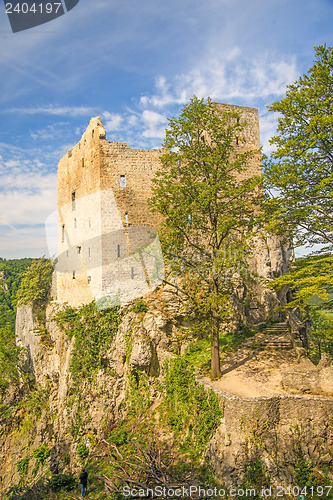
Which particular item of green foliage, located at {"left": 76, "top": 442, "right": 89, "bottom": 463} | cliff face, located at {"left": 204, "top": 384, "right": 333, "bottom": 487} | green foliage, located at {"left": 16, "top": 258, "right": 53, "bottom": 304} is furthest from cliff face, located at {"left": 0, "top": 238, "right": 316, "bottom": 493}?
green foliage, located at {"left": 16, "top": 258, "right": 53, "bottom": 304}

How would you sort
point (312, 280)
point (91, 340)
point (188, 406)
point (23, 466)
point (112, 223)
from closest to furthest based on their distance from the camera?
point (312, 280) → point (188, 406) → point (91, 340) → point (112, 223) → point (23, 466)

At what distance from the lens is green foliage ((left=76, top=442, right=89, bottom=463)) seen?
44.7 feet

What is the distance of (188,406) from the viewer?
11.5 m

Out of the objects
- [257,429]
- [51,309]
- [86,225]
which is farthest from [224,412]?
[51,309]

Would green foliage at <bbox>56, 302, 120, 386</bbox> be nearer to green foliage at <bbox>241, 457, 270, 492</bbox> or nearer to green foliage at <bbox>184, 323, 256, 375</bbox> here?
green foliage at <bbox>184, 323, 256, 375</bbox>

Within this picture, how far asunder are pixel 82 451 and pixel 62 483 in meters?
1.65

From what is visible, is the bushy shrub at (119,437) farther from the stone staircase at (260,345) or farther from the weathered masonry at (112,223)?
the weathered masonry at (112,223)

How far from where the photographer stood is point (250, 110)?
21.2 meters

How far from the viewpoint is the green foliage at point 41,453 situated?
1708cm

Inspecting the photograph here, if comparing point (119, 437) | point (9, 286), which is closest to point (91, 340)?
point (119, 437)

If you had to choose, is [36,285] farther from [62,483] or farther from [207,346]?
[207,346]

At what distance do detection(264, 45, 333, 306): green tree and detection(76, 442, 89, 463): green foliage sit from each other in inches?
401

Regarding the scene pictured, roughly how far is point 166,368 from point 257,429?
483 cm

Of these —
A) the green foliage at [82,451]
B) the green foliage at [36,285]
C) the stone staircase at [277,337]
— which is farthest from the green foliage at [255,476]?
the green foliage at [36,285]
